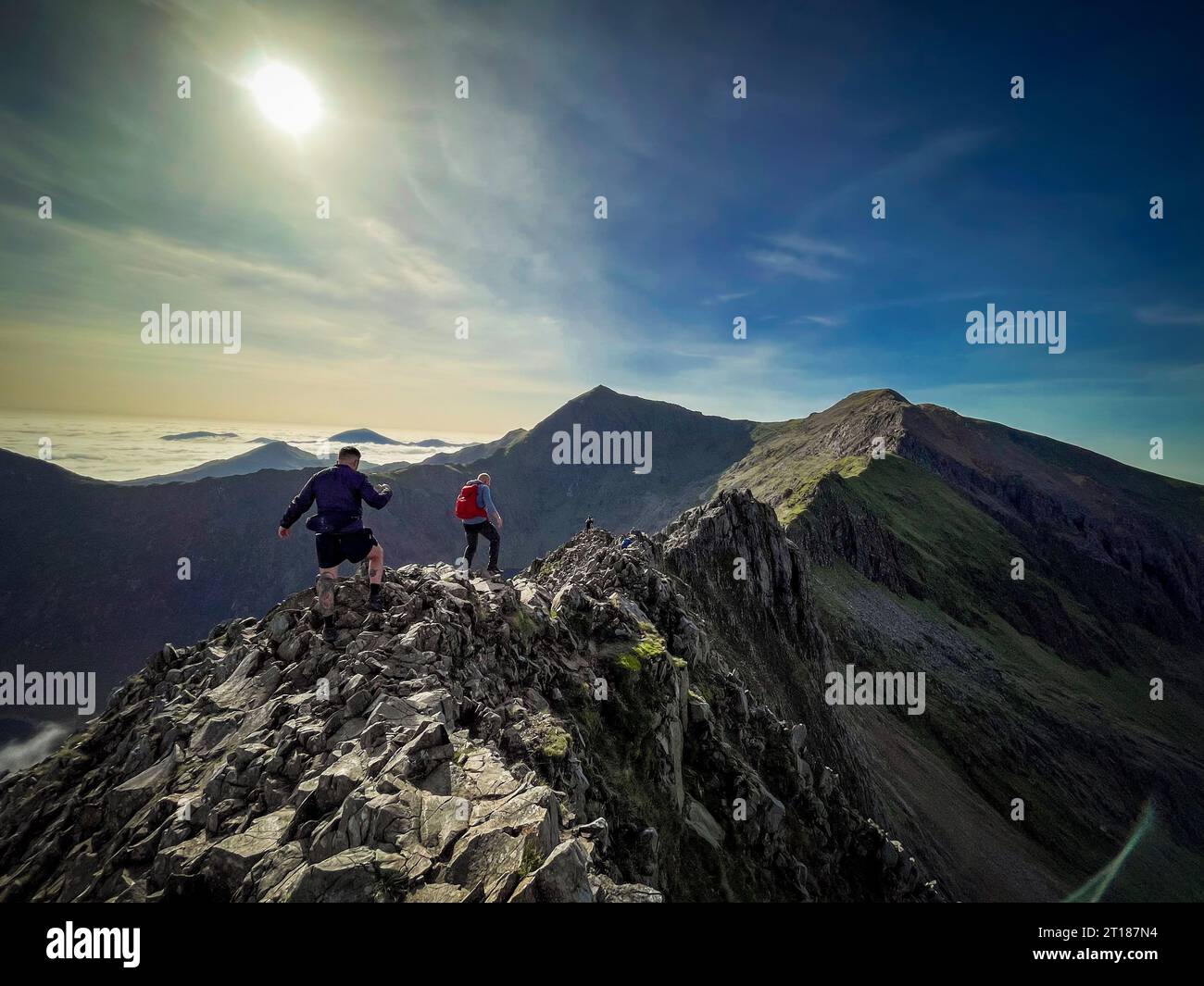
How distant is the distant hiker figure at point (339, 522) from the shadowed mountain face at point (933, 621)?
11861 mm

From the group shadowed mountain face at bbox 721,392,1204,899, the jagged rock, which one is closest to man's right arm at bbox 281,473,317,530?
the jagged rock

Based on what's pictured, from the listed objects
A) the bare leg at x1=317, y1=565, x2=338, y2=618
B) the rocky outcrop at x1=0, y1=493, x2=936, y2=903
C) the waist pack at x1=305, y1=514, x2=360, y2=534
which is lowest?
the rocky outcrop at x1=0, y1=493, x2=936, y2=903

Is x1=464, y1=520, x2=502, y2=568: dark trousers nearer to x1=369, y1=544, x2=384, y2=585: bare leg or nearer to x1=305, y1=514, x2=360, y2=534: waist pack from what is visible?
x1=369, y1=544, x2=384, y2=585: bare leg

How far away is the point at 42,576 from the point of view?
558 ft

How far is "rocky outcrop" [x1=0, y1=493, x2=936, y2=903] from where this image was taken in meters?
7.25

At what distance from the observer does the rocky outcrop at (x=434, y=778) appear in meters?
7.25

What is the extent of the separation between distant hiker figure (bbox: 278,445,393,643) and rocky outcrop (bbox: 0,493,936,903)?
0.57 metres

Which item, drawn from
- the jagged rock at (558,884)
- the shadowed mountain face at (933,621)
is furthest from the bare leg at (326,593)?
the shadowed mountain face at (933,621)

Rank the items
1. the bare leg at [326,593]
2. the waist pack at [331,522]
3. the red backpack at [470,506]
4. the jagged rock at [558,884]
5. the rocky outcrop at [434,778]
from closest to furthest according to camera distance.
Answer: the jagged rock at [558,884]
the rocky outcrop at [434,778]
the waist pack at [331,522]
the bare leg at [326,593]
the red backpack at [470,506]

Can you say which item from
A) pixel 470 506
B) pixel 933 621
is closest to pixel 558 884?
pixel 470 506

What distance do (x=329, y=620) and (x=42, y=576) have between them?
245845 mm

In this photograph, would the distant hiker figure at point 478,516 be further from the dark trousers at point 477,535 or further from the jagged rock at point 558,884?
the jagged rock at point 558,884
